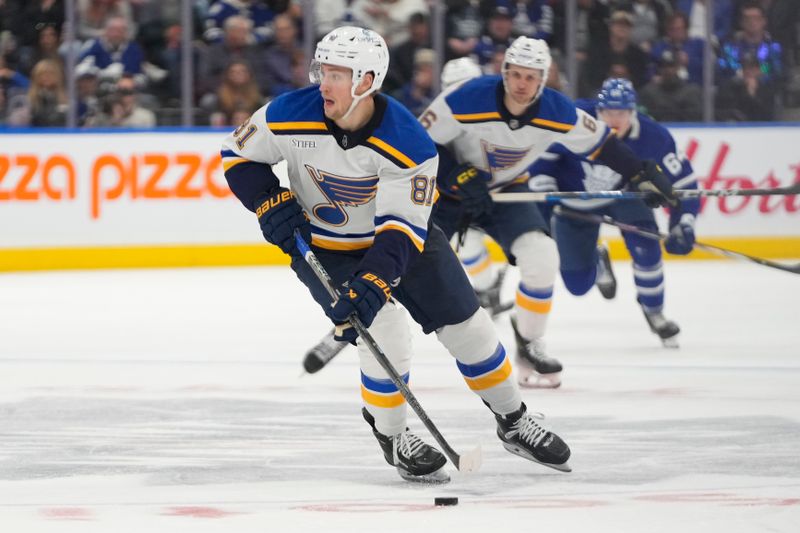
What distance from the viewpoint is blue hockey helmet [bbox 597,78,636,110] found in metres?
6.21

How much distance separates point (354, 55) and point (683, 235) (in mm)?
3023

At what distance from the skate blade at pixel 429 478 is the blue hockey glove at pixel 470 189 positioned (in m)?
1.68

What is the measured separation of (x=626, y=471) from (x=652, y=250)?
2.78 metres

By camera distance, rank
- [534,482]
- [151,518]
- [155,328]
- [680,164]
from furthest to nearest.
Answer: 1. [155,328]
2. [680,164]
3. [534,482]
4. [151,518]

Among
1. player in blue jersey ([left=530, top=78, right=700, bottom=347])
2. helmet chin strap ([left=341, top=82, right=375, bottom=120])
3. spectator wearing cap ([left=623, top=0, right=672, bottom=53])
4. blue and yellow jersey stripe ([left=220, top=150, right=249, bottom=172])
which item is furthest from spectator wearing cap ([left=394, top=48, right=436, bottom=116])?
helmet chin strap ([left=341, top=82, right=375, bottom=120])

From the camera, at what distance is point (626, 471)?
384 cm

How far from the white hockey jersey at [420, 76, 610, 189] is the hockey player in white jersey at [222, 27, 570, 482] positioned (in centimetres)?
137

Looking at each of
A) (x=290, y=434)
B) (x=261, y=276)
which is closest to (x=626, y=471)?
(x=290, y=434)

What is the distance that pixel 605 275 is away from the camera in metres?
7.30

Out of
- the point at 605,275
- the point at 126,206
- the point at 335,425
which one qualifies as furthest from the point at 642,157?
the point at 126,206

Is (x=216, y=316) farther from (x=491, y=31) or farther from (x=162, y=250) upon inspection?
(x=491, y=31)

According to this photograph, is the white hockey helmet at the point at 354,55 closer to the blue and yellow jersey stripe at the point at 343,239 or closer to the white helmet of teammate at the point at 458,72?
the blue and yellow jersey stripe at the point at 343,239

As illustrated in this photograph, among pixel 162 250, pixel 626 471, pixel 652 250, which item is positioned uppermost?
pixel 626 471

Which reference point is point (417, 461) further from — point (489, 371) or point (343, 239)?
point (343, 239)
